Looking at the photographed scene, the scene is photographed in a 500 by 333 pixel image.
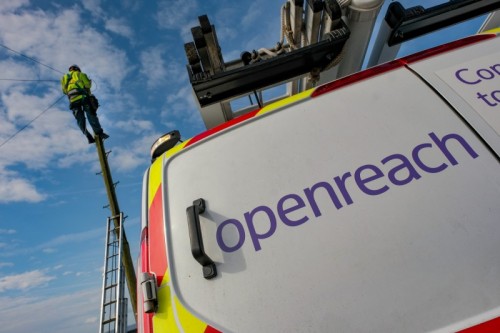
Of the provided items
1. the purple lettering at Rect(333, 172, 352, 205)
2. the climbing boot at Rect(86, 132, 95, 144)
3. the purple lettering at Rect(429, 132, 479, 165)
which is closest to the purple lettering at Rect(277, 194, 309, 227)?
the purple lettering at Rect(333, 172, 352, 205)

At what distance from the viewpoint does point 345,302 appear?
94 centimetres

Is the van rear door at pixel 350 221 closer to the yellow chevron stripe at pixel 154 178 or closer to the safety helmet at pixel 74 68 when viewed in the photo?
the yellow chevron stripe at pixel 154 178

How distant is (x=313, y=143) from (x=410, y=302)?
702mm

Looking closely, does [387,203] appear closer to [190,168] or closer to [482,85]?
[482,85]

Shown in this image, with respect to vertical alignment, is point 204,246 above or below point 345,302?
above

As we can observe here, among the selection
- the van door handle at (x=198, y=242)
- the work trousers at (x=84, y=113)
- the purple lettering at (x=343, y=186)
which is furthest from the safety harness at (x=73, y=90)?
the purple lettering at (x=343, y=186)

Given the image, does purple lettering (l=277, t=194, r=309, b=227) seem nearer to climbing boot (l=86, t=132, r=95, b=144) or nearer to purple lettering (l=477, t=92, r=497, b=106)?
purple lettering (l=477, t=92, r=497, b=106)

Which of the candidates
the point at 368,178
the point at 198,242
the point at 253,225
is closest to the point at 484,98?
the point at 368,178

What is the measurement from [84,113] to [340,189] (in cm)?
783

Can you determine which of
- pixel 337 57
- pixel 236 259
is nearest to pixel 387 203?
pixel 236 259

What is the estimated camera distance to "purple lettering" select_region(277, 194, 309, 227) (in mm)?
1096

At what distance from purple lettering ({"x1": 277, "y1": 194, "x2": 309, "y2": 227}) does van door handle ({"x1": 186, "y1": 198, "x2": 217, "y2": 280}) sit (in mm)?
338

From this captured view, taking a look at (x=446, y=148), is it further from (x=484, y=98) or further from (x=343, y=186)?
(x=343, y=186)

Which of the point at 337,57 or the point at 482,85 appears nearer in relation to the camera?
the point at 482,85
